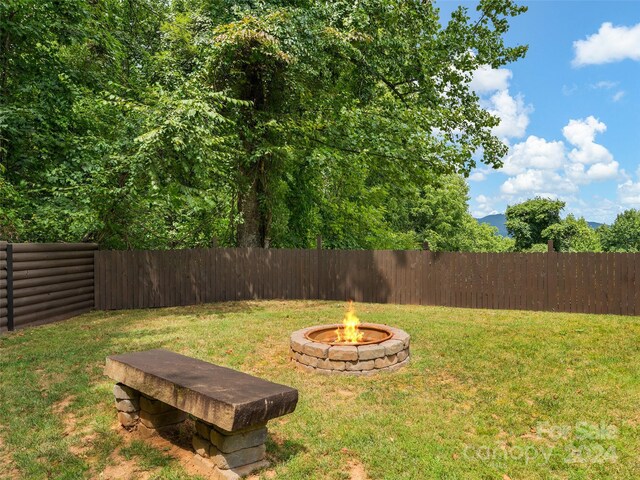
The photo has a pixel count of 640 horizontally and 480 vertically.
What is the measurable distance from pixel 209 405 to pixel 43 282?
29.8 ft

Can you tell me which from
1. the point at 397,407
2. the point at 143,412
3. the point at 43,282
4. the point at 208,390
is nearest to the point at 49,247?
the point at 43,282

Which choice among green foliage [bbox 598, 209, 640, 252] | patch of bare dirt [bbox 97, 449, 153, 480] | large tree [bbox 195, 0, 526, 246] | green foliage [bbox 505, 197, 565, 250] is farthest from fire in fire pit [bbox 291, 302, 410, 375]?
green foliage [bbox 598, 209, 640, 252]

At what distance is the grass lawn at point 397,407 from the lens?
411 centimetres

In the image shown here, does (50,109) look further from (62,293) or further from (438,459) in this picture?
(438,459)

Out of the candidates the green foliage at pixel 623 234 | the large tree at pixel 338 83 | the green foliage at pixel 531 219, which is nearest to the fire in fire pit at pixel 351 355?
the large tree at pixel 338 83

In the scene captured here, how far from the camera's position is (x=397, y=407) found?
5398mm

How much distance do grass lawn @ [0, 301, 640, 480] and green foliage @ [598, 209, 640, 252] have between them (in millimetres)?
42426

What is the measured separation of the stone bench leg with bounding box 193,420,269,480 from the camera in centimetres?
384

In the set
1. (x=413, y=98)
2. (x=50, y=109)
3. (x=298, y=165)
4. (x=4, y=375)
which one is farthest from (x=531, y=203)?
(x=4, y=375)

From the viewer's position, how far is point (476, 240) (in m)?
41.4

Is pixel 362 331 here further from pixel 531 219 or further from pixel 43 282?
pixel 531 219

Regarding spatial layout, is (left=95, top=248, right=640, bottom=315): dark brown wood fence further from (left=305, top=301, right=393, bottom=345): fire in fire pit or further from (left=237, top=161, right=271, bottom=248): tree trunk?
(left=305, top=301, right=393, bottom=345): fire in fire pit

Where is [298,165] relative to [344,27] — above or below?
below

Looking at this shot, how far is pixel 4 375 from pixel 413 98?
1705 cm
